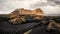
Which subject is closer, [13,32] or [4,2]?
[13,32]

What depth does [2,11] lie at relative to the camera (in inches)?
79.7

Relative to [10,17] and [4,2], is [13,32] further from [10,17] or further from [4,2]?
[4,2]

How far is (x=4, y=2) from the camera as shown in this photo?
2045 mm

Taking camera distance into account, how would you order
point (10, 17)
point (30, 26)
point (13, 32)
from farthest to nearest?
point (10, 17) → point (30, 26) → point (13, 32)

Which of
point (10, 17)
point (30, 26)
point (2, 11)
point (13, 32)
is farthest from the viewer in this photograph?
point (2, 11)

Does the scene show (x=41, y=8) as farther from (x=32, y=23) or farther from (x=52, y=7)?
(x=32, y=23)

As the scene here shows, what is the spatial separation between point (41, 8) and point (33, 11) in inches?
4.7

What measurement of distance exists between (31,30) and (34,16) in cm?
32

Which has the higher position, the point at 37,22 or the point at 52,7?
the point at 52,7

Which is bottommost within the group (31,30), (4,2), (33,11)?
A: (31,30)

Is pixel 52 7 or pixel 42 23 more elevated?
pixel 52 7

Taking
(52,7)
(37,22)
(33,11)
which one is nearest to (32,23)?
(37,22)

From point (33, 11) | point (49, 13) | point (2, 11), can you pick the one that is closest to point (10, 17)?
point (2, 11)

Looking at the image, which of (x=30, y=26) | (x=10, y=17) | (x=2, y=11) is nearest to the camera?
(x=30, y=26)
